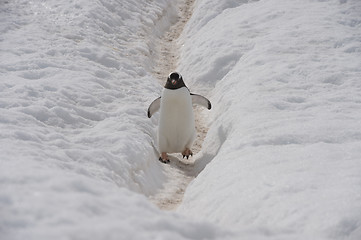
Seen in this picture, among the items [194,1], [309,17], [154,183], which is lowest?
[194,1]

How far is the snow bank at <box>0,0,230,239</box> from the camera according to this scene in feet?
13.0

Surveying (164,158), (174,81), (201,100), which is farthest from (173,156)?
(174,81)

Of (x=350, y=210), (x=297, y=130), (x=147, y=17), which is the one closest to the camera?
(x=350, y=210)

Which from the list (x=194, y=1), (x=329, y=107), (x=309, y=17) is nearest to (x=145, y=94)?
(x=329, y=107)

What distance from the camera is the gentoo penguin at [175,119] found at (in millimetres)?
8656

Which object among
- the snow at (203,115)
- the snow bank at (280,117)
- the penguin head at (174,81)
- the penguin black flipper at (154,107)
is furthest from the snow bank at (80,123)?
the snow bank at (280,117)

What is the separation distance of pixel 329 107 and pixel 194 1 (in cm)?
1190

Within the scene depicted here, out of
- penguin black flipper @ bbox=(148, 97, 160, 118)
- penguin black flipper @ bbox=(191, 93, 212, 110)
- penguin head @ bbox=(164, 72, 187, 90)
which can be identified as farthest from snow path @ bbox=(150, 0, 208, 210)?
penguin head @ bbox=(164, 72, 187, 90)

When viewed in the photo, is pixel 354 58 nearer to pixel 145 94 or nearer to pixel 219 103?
pixel 219 103

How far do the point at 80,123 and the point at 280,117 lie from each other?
3.09 m

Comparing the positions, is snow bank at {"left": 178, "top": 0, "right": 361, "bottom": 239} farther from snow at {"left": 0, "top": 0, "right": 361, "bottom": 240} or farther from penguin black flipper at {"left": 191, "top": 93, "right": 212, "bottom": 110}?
penguin black flipper at {"left": 191, "top": 93, "right": 212, "bottom": 110}

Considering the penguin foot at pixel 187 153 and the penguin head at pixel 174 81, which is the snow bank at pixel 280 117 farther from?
the penguin head at pixel 174 81

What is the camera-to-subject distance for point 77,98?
9.06m

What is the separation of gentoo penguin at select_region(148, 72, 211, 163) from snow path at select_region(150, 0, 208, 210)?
0.21m
